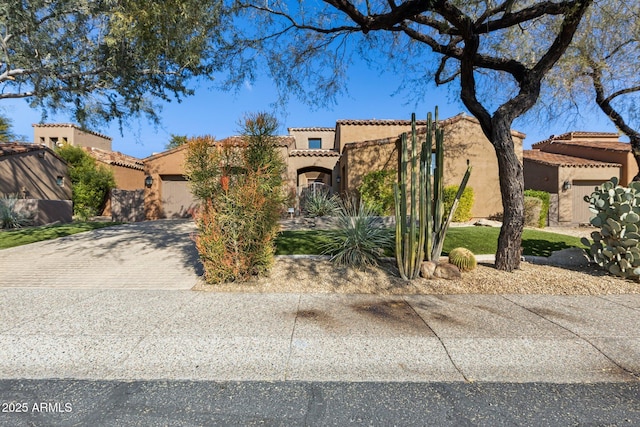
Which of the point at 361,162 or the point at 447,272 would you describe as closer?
the point at 447,272

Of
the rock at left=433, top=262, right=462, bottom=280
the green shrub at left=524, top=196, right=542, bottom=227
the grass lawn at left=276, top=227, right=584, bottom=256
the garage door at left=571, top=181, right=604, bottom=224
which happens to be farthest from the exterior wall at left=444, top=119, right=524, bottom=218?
the rock at left=433, top=262, right=462, bottom=280

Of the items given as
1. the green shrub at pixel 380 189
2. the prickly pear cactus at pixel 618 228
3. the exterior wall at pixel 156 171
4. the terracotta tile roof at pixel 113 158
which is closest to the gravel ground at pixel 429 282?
the prickly pear cactus at pixel 618 228

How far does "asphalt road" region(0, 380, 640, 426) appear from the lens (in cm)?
232

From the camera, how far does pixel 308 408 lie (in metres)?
2.46

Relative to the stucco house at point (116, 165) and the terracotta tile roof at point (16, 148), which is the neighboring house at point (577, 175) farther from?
the terracotta tile roof at point (16, 148)

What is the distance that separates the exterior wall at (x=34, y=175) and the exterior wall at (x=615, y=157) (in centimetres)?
3101

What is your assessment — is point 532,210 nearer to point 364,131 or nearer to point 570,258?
point 570,258

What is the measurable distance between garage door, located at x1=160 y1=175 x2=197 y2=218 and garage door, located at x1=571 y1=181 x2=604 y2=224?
21118 millimetres

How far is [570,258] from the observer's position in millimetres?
7547

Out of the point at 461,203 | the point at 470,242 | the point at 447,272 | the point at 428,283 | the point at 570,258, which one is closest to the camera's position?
the point at 428,283

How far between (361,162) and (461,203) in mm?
4894

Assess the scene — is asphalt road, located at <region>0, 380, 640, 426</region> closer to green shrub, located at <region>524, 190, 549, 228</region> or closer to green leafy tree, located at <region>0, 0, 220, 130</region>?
green leafy tree, located at <region>0, 0, 220, 130</region>

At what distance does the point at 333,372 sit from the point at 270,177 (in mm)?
4079

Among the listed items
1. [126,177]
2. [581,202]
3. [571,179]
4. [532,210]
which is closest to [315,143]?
[126,177]
